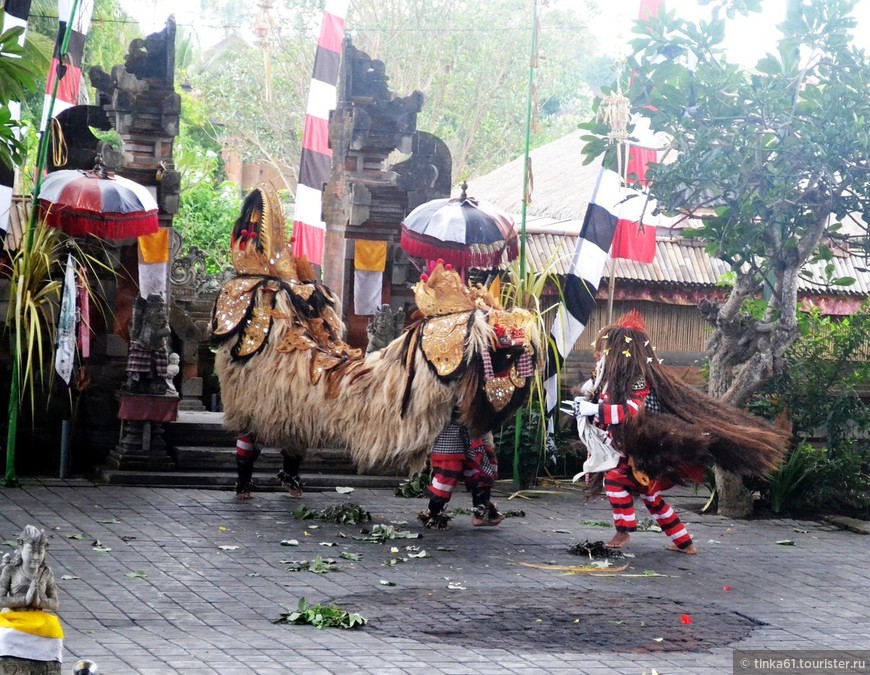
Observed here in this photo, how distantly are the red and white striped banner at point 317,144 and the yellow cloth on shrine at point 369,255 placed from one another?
1.67 metres

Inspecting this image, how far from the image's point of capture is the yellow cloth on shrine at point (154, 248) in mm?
12461

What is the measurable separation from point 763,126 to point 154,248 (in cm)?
598

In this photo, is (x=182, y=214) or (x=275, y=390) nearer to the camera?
(x=275, y=390)

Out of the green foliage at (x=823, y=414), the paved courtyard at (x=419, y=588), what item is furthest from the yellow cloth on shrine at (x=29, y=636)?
the green foliage at (x=823, y=414)

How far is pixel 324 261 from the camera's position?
1717 cm

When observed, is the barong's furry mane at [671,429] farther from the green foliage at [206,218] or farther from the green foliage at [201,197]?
the green foliage at [206,218]

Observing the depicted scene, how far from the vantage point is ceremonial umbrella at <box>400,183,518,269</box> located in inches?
490

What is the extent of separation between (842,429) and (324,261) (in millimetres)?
7671

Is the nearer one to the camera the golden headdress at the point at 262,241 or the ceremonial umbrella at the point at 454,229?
the golden headdress at the point at 262,241

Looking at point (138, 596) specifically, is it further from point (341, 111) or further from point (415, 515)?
point (341, 111)

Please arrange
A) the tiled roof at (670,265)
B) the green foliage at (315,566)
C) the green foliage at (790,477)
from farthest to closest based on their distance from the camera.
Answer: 1. the tiled roof at (670,265)
2. the green foliage at (790,477)
3. the green foliage at (315,566)

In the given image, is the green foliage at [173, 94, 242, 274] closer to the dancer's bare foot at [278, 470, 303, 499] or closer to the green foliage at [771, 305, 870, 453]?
the dancer's bare foot at [278, 470, 303, 499]

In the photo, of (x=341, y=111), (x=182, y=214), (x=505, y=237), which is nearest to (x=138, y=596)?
(x=505, y=237)

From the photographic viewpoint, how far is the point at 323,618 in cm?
707
